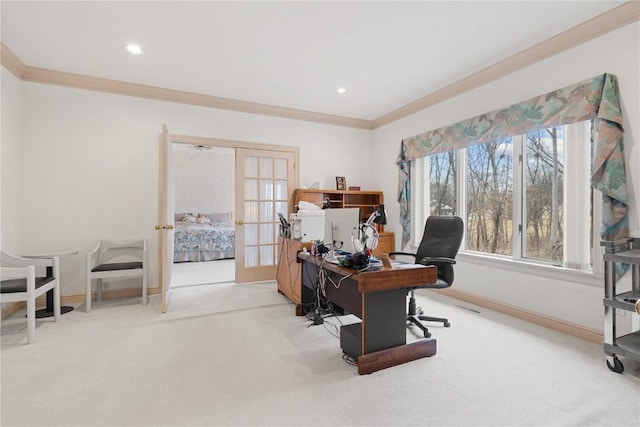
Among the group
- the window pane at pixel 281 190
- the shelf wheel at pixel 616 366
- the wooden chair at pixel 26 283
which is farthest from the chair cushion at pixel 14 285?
the shelf wheel at pixel 616 366

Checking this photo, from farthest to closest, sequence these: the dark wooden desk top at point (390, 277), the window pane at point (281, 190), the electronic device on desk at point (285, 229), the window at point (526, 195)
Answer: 1. the window pane at point (281, 190)
2. the electronic device on desk at point (285, 229)
3. the window at point (526, 195)
4. the dark wooden desk top at point (390, 277)

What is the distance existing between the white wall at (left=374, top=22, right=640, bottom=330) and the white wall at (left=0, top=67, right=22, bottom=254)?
4.84 m

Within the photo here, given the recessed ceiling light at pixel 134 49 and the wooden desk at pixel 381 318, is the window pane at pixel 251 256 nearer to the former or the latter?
the wooden desk at pixel 381 318

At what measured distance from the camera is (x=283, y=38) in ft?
8.78

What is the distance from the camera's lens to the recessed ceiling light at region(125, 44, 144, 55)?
2.83 meters

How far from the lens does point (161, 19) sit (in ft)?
7.97

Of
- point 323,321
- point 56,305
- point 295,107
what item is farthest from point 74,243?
point 295,107

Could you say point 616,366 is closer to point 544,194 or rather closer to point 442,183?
point 544,194

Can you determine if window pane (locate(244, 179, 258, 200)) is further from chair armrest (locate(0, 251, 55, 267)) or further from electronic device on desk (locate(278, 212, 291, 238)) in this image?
chair armrest (locate(0, 251, 55, 267))

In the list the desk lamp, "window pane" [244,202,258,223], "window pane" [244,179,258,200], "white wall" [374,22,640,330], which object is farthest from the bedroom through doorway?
"white wall" [374,22,640,330]

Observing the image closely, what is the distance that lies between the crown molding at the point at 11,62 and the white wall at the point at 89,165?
0.17 metres

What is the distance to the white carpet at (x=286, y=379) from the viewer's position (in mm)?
1558

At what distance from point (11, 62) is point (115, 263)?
2.31 metres

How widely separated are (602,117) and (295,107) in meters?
3.54
